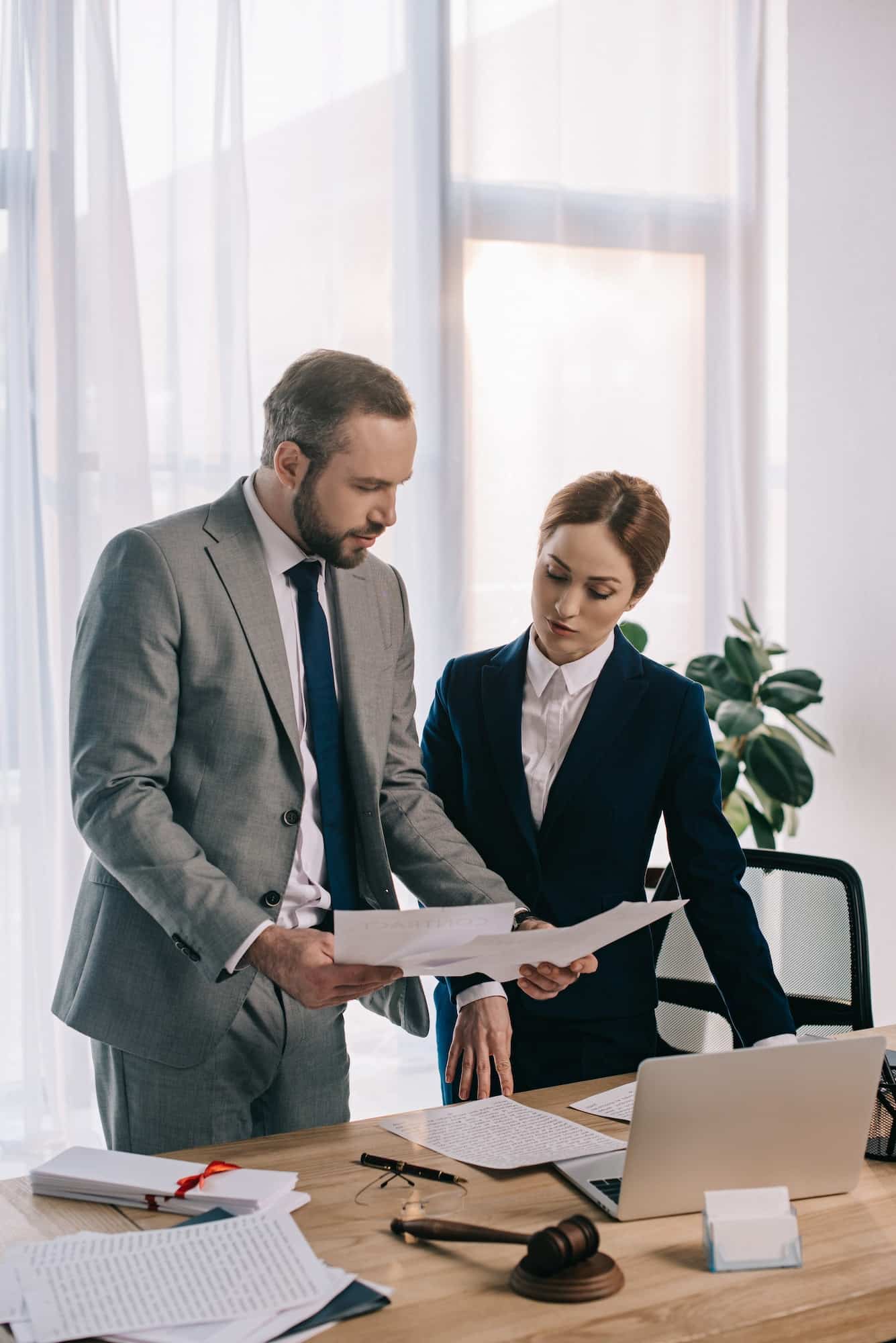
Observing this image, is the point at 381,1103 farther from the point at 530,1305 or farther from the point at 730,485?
the point at 530,1305

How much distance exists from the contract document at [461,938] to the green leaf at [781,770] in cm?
231

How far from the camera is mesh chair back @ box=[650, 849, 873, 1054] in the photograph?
7.13 ft

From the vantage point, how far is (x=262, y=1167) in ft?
4.98

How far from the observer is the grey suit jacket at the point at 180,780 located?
1714mm

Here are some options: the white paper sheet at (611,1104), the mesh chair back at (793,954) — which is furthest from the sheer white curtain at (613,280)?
the white paper sheet at (611,1104)

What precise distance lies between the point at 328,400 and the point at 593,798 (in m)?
0.68

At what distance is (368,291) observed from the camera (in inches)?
143

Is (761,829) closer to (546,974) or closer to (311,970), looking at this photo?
(546,974)

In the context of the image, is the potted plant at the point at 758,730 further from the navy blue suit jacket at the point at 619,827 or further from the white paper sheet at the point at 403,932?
the white paper sheet at the point at 403,932

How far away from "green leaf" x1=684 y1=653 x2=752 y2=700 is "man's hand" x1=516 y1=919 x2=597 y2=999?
6.73ft

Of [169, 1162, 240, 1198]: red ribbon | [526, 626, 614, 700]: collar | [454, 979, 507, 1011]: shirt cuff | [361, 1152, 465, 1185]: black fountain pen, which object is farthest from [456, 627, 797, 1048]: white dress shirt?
[169, 1162, 240, 1198]: red ribbon

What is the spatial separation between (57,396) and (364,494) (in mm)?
1686

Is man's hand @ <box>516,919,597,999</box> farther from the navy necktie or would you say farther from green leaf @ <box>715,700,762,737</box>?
green leaf @ <box>715,700,762,737</box>

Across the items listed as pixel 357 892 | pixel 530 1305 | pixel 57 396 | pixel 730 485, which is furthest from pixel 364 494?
pixel 730 485
